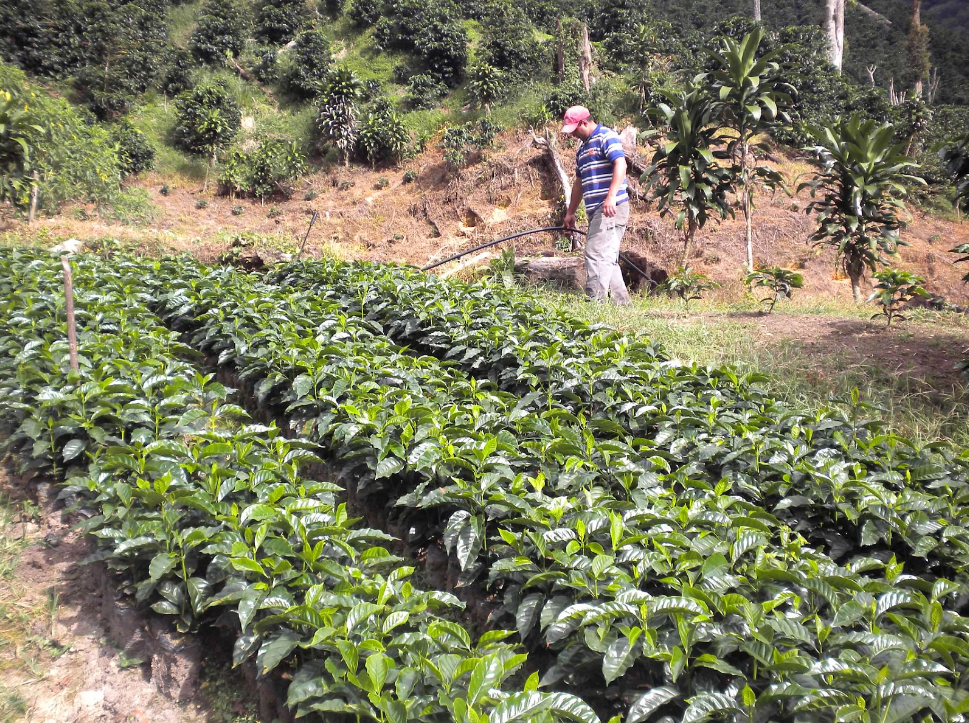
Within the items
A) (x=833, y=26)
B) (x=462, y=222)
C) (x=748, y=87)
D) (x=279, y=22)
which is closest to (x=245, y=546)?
(x=748, y=87)

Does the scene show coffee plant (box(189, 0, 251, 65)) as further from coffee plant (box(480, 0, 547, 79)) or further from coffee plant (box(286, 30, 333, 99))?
coffee plant (box(480, 0, 547, 79))

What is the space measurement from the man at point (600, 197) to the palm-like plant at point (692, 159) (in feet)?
8.86

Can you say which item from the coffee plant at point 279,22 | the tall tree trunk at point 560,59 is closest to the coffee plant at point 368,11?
the coffee plant at point 279,22

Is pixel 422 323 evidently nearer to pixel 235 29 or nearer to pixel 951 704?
pixel 951 704

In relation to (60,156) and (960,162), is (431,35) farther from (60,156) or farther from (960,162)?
(960,162)

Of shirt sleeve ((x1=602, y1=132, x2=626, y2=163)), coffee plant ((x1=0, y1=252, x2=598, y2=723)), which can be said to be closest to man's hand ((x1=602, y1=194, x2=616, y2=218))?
shirt sleeve ((x1=602, y1=132, x2=626, y2=163))

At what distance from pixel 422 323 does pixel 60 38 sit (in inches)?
821

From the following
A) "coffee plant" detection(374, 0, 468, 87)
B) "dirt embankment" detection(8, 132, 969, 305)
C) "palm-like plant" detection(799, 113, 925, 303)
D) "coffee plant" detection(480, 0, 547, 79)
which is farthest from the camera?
"coffee plant" detection(374, 0, 468, 87)

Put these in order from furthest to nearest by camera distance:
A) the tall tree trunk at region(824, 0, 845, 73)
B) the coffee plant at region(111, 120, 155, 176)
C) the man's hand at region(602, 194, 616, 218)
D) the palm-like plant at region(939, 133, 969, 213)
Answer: the tall tree trunk at region(824, 0, 845, 73) → the coffee plant at region(111, 120, 155, 176) → the man's hand at region(602, 194, 616, 218) → the palm-like plant at region(939, 133, 969, 213)

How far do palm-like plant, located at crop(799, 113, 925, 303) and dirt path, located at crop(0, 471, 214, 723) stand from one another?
28.5 feet

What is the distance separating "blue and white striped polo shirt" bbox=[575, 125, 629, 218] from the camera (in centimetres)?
688

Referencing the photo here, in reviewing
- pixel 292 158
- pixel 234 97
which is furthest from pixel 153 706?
pixel 234 97

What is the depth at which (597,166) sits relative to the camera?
698 centimetres

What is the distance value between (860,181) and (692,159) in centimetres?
217
